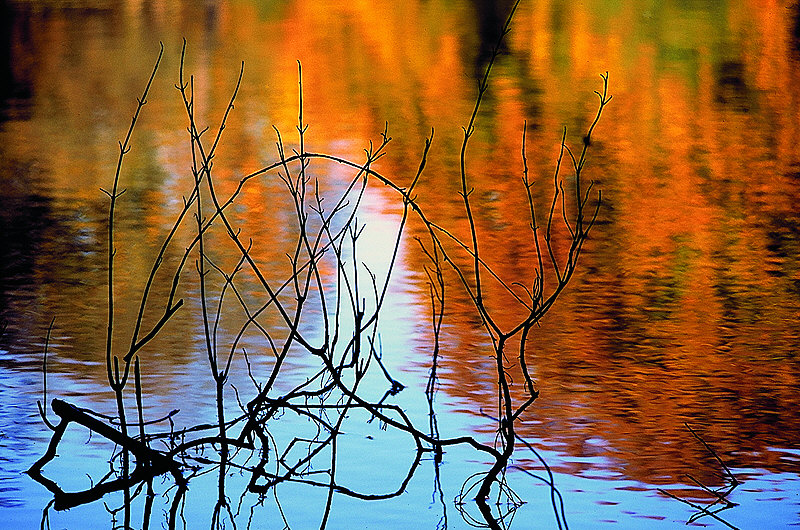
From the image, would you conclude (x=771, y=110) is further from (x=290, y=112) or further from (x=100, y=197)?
(x=100, y=197)

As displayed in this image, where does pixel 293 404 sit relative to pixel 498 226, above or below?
below

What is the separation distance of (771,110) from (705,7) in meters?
8.63

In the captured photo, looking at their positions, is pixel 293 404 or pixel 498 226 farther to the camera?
pixel 498 226

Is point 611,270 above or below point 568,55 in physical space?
below

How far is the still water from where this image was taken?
13.3 ft

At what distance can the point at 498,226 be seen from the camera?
7.79 m

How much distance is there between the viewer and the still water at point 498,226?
4051mm

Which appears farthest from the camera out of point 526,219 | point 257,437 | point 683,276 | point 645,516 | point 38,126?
point 38,126

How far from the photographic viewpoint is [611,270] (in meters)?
6.67

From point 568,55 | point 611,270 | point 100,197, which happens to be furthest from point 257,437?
point 568,55

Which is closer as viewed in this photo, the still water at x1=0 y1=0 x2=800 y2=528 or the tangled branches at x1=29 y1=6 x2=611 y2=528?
the tangled branches at x1=29 y1=6 x2=611 y2=528

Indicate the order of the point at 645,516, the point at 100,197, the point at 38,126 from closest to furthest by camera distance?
the point at 645,516 → the point at 100,197 → the point at 38,126

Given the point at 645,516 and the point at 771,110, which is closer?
the point at 645,516

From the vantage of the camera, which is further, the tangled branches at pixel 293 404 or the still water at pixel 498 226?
the still water at pixel 498 226
